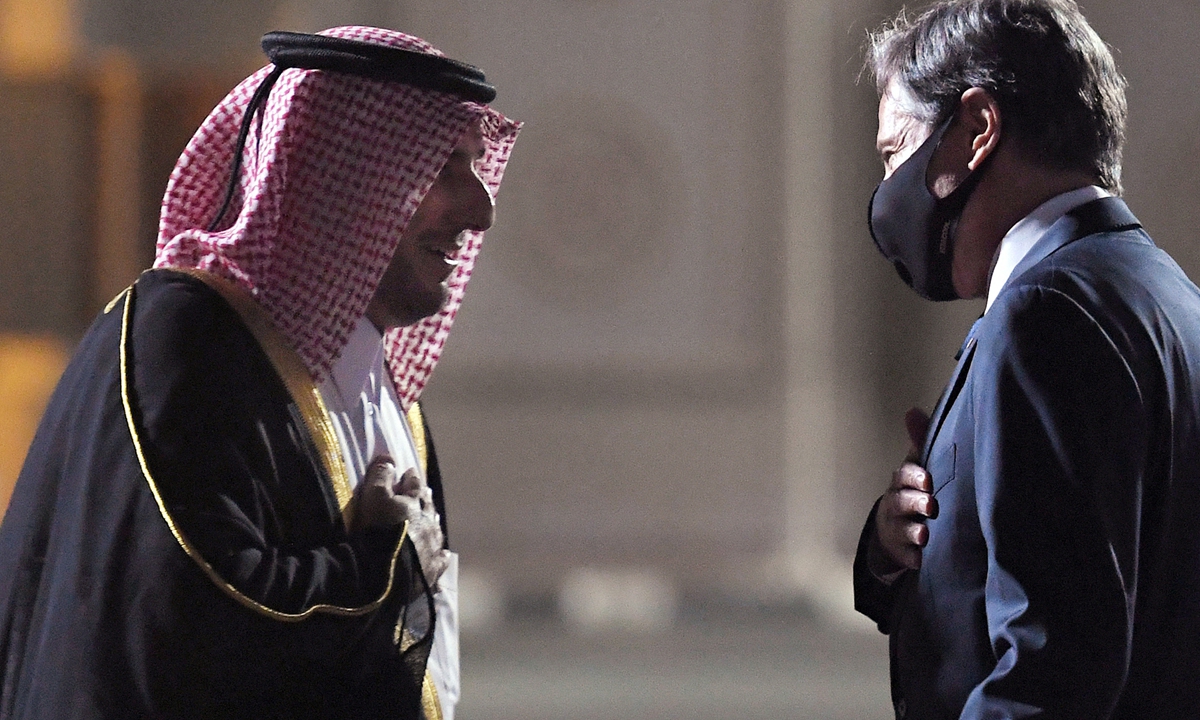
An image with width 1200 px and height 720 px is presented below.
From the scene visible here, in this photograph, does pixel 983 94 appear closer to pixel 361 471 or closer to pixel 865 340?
pixel 361 471

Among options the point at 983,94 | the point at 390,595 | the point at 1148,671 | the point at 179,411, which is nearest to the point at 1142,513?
the point at 1148,671

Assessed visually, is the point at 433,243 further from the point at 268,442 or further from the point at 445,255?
the point at 268,442

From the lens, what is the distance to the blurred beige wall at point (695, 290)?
7383mm

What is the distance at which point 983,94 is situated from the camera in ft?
6.14

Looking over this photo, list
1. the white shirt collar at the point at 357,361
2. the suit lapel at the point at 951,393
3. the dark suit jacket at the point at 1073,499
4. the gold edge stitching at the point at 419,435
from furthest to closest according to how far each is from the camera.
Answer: the gold edge stitching at the point at 419,435, the white shirt collar at the point at 357,361, the suit lapel at the point at 951,393, the dark suit jacket at the point at 1073,499

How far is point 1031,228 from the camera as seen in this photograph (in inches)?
72.7

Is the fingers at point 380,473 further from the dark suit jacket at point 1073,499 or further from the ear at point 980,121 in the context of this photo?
the ear at point 980,121

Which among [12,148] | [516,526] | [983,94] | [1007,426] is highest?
[983,94]

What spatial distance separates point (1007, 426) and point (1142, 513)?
23 cm

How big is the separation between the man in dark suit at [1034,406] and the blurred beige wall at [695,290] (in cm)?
536

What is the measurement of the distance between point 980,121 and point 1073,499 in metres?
0.57

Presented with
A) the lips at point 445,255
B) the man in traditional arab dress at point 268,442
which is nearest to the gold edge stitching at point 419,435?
the man in traditional arab dress at point 268,442

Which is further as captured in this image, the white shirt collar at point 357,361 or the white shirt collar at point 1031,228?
the white shirt collar at point 357,361

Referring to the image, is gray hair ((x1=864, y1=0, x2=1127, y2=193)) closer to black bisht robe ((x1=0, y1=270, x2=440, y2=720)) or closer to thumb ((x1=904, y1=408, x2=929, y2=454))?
thumb ((x1=904, y1=408, x2=929, y2=454))
